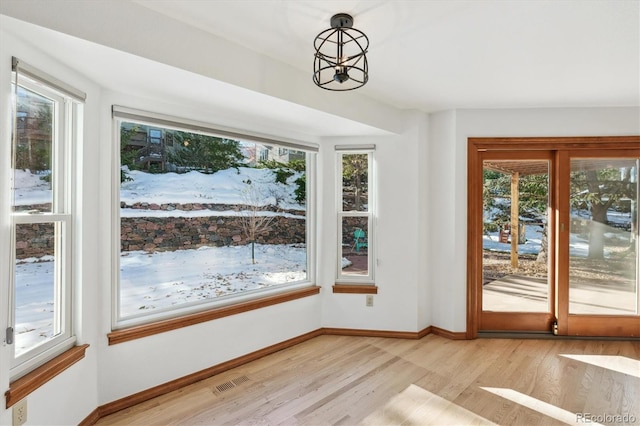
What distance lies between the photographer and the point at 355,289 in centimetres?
370

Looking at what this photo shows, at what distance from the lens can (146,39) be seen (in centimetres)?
178

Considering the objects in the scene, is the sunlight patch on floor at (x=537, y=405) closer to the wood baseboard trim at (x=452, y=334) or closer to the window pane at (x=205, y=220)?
the wood baseboard trim at (x=452, y=334)

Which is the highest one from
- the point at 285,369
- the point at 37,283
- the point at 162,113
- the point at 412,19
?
the point at 412,19

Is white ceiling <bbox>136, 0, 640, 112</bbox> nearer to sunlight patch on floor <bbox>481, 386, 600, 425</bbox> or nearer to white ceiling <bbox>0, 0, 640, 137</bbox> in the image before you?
white ceiling <bbox>0, 0, 640, 137</bbox>

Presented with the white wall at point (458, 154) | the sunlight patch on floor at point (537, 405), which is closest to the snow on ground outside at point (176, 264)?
the white wall at point (458, 154)

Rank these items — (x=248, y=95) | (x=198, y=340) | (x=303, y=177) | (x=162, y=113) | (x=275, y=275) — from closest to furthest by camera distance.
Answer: (x=248, y=95)
(x=162, y=113)
(x=198, y=340)
(x=275, y=275)
(x=303, y=177)

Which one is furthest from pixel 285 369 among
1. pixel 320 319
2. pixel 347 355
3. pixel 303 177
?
pixel 303 177

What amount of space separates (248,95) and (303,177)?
1.44 metres

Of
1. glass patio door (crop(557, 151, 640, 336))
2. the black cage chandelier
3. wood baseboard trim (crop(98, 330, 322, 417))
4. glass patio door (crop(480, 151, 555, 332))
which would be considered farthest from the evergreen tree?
glass patio door (crop(557, 151, 640, 336))

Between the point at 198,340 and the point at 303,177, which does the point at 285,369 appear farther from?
the point at 303,177

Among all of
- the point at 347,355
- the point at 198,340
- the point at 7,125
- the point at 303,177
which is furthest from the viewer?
the point at 303,177

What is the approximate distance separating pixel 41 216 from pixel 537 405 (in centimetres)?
333

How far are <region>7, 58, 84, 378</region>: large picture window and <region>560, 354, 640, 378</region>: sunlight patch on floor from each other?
4036mm

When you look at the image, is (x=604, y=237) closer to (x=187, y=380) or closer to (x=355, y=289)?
(x=355, y=289)
